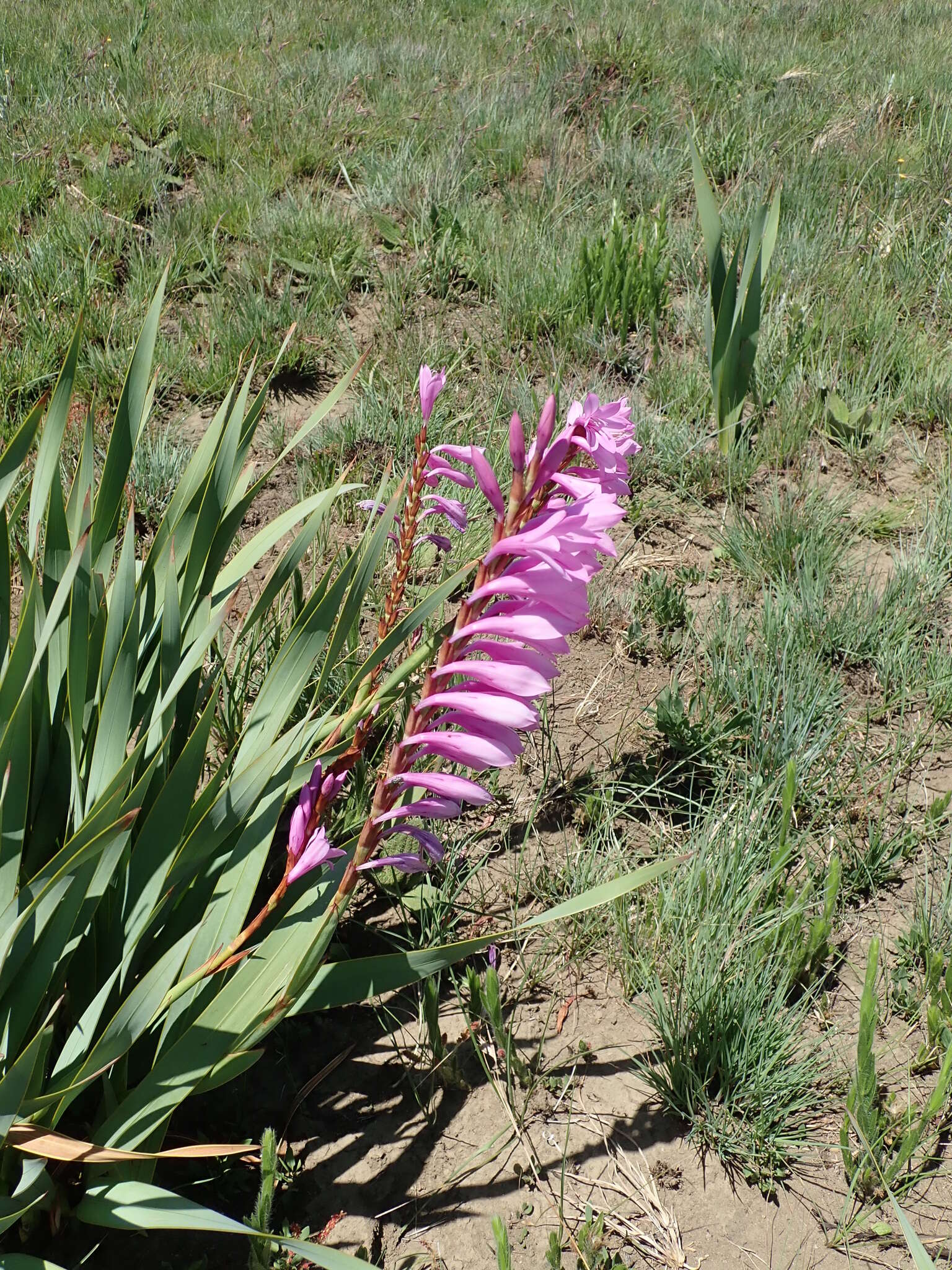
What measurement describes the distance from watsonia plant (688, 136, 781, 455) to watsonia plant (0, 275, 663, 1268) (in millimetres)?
1652

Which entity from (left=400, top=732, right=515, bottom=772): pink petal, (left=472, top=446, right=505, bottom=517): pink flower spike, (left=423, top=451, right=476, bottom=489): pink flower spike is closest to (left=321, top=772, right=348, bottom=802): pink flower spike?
(left=400, top=732, right=515, bottom=772): pink petal

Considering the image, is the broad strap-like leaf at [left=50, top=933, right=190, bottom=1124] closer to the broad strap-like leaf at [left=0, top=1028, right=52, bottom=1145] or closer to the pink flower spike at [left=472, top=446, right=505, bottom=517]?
the broad strap-like leaf at [left=0, top=1028, right=52, bottom=1145]

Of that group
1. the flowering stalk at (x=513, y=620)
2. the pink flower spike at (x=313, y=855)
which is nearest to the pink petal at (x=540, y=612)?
the flowering stalk at (x=513, y=620)

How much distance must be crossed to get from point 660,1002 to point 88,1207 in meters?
0.93

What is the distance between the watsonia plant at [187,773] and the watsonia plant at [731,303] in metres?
1.65

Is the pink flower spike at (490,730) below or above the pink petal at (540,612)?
below

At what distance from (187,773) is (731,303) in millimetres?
2336

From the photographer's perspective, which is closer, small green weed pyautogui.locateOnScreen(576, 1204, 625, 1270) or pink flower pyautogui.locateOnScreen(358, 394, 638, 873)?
pink flower pyautogui.locateOnScreen(358, 394, 638, 873)

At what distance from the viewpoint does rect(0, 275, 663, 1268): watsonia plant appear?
1.14 m

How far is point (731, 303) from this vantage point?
2.89 m

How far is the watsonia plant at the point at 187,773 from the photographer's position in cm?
114

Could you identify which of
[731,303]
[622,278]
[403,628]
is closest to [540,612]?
[403,628]

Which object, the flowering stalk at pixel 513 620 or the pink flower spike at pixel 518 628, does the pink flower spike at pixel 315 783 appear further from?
the pink flower spike at pixel 518 628

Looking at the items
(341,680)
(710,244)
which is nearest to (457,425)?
(710,244)
